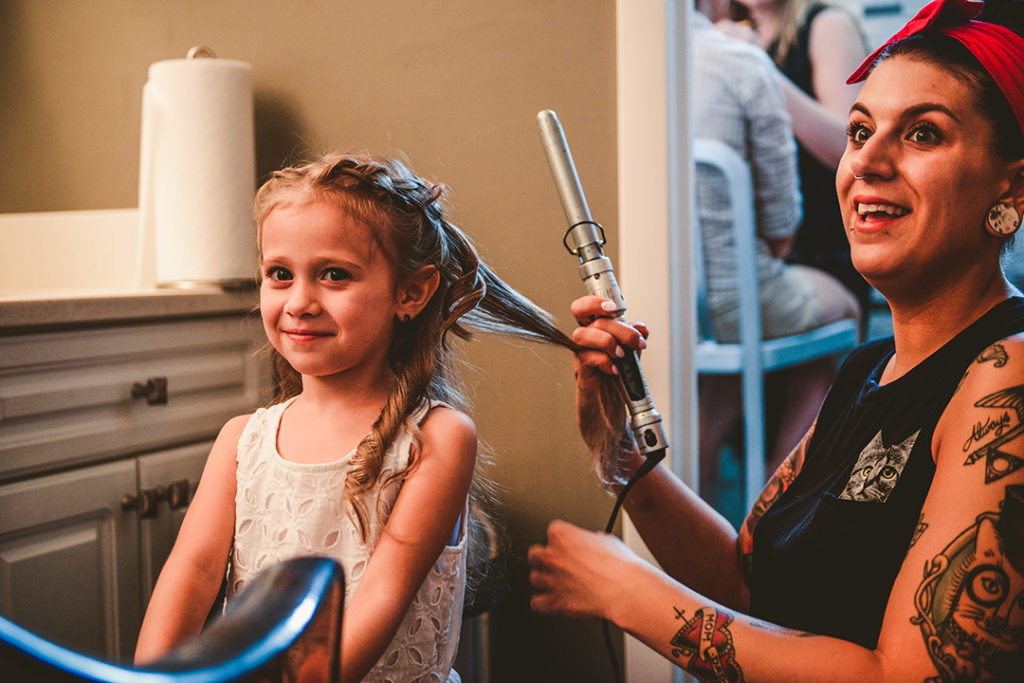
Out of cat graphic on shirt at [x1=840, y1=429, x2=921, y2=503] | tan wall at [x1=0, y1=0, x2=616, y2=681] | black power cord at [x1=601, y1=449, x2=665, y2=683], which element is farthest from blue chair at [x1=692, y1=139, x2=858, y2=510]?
cat graphic on shirt at [x1=840, y1=429, x2=921, y2=503]

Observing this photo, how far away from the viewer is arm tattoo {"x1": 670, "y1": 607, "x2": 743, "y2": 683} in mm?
773

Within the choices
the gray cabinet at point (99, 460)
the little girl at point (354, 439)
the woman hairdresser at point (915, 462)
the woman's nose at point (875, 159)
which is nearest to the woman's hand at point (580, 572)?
the woman hairdresser at point (915, 462)

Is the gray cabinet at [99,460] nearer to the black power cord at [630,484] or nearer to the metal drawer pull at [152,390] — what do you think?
the metal drawer pull at [152,390]

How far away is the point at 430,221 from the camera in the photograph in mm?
976

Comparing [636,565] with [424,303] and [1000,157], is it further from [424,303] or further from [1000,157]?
[1000,157]

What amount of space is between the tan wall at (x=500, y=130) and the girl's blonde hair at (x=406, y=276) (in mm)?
388

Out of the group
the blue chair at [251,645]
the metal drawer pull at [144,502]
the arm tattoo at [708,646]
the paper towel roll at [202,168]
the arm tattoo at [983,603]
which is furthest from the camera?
the paper towel roll at [202,168]

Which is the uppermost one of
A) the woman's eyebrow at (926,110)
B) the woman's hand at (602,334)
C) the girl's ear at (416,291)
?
the woman's eyebrow at (926,110)

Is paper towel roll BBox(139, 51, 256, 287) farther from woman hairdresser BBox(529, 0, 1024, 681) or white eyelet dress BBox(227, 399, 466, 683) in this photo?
woman hairdresser BBox(529, 0, 1024, 681)

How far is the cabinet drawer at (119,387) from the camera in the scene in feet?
4.11

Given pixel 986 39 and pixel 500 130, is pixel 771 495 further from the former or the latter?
pixel 500 130

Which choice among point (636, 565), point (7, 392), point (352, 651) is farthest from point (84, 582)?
point (636, 565)

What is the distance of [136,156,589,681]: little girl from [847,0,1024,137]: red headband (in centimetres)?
54

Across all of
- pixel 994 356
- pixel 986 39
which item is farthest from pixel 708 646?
pixel 986 39
